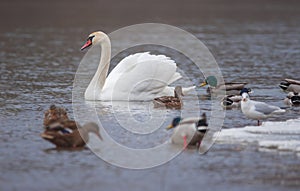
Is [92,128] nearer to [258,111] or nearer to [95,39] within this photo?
[258,111]

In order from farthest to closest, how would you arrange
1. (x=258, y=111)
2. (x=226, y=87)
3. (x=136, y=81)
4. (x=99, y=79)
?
1. (x=226, y=87)
2. (x=99, y=79)
3. (x=136, y=81)
4. (x=258, y=111)

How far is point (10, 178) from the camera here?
23.2 feet

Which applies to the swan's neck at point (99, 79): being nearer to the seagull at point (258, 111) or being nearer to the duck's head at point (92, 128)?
the seagull at point (258, 111)

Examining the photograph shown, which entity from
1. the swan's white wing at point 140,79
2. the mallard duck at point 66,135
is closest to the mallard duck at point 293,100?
the swan's white wing at point 140,79

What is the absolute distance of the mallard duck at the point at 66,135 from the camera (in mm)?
8070

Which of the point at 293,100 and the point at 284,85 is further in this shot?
the point at 284,85

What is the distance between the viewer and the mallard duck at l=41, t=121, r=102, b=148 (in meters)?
8.07

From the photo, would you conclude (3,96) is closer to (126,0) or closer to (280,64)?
(280,64)

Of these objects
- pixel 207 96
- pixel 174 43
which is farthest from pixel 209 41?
pixel 207 96

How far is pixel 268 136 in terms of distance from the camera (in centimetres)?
870

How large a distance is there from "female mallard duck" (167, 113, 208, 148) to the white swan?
10.1ft

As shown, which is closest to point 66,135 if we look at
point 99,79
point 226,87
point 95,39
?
point 99,79

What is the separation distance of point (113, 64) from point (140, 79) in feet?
17.9

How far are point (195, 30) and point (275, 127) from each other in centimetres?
1606
